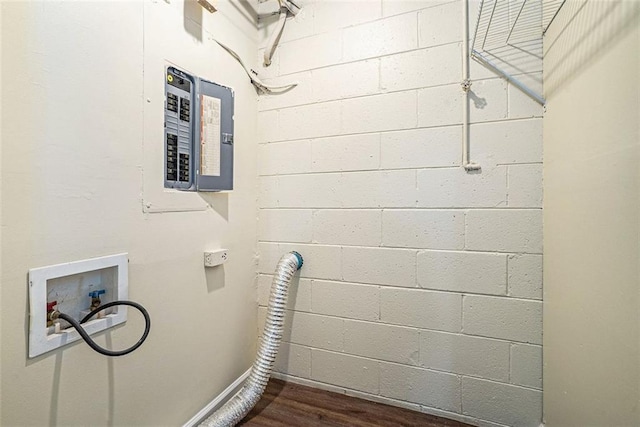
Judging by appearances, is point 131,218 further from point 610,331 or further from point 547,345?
point 547,345

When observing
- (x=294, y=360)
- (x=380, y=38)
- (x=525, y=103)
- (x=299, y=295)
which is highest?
(x=380, y=38)

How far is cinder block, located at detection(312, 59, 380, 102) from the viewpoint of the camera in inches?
62.6

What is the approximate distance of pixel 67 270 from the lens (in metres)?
0.88

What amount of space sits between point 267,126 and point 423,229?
120 centimetres

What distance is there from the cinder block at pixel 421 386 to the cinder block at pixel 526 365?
28 centimetres

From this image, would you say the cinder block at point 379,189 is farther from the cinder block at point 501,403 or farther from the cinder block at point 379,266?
the cinder block at point 501,403

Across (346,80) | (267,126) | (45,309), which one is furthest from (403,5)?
(45,309)

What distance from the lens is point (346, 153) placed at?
5.41ft

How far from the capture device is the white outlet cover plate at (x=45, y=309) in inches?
31.5

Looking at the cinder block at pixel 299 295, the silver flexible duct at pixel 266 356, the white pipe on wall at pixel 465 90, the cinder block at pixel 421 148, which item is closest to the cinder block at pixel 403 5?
the white pipe on wall at pixel 465 90

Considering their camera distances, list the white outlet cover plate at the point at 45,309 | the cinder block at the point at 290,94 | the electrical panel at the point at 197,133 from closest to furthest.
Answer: the white outlet cover plate at the point at 45,309 < the electrical panel at the point at 197,133 < the cinder block at the point at 290,94

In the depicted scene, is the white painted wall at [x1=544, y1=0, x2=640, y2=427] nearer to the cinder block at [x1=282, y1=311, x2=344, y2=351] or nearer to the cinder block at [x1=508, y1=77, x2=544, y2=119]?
the cinder block at [x1=508, y1=77, x2=544, y2=119]

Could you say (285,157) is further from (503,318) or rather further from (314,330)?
(503,318)

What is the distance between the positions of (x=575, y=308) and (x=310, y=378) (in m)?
1.43
